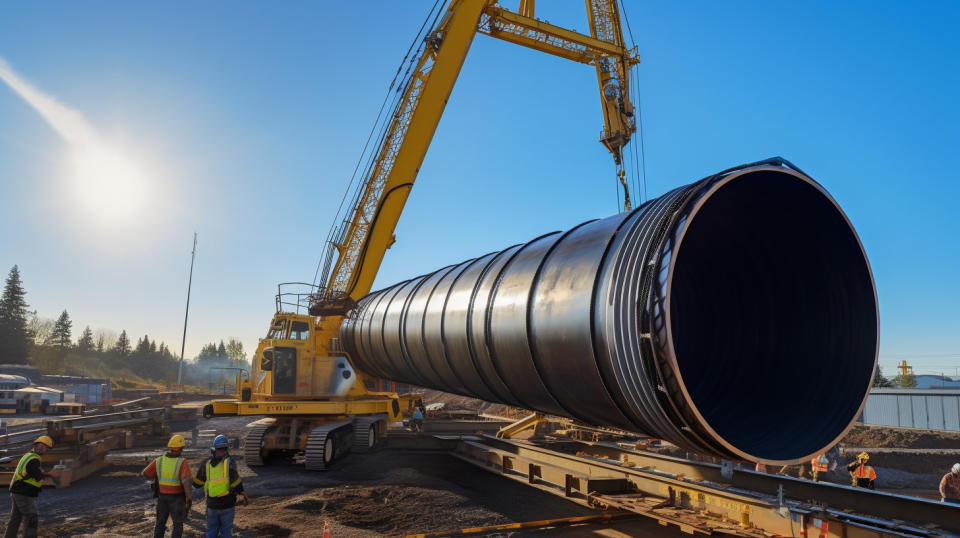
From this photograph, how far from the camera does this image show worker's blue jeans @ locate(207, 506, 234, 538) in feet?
22.2

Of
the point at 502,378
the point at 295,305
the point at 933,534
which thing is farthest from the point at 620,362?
the point at 295,305

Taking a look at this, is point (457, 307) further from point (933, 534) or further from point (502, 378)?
point (933, 534)

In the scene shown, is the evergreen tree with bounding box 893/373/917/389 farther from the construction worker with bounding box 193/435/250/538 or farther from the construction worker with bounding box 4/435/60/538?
the construction worker with bounding box 4/435/60/538

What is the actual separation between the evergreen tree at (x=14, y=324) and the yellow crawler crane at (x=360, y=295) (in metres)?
59.7

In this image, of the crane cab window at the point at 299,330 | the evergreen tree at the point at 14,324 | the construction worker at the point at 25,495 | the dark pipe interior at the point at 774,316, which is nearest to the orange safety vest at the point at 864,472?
the dark pipe interior at the point at 774,316

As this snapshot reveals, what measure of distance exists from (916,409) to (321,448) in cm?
2749

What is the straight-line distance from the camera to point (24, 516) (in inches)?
288

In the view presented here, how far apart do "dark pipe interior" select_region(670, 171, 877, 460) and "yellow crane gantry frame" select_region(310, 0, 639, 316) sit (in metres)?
10.5

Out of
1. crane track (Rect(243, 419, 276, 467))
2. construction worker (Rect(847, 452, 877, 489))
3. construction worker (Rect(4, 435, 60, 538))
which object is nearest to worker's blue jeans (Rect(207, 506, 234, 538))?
construction worker (Rect(4, 435, 60, 538))

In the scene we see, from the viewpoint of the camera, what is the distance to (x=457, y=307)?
314 inches

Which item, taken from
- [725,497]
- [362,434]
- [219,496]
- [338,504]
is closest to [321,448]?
[362,434]

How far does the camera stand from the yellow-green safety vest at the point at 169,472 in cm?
707

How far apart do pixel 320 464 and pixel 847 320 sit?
1085 cm

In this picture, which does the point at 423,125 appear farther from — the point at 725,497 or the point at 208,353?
the point at 208,353
